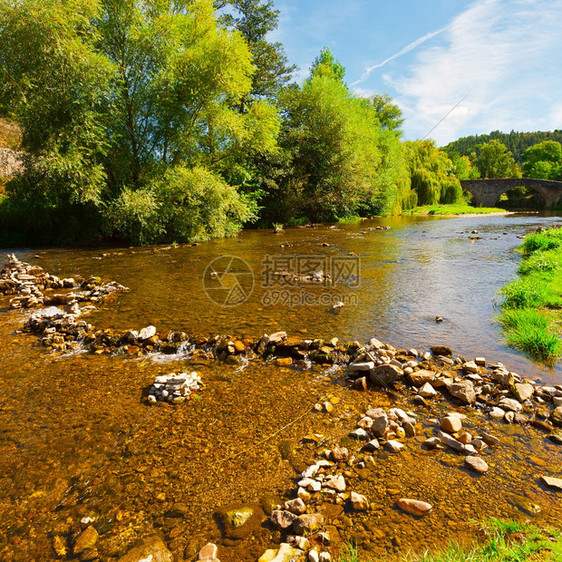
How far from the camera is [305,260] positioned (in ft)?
50.8

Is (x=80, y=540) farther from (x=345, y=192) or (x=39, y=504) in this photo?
(x=345, y=192)

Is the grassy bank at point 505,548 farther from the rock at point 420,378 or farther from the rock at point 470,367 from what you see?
the rock at point 470,367

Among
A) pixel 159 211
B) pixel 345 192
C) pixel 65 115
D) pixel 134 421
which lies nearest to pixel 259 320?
pixel 134 421

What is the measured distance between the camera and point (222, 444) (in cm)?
384

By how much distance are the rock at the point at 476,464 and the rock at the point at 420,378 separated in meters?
1.48

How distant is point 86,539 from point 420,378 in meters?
4.35

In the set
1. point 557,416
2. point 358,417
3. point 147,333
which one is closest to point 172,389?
point 147,333

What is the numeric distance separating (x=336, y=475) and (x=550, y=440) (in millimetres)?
2565


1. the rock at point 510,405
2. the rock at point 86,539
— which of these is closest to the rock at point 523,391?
the rock at point 510,405

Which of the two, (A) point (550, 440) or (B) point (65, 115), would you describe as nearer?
(A) point (550, 440)

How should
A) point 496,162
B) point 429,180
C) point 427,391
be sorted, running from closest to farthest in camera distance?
1. point 427,391
2. point 429,180
3. point 496,162

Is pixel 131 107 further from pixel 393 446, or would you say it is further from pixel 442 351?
pixel 393 446

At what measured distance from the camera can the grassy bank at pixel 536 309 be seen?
597cm

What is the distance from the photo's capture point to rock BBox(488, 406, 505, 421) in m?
4.09
